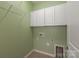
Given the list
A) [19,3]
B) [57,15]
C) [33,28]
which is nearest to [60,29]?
[57,15]

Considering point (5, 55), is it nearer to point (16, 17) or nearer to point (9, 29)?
point (9, 29)

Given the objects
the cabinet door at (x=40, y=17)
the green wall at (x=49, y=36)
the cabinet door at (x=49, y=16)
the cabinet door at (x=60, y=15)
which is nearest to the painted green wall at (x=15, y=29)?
the green wall at (x=49, y=36)

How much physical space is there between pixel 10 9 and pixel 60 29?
67.6 inches

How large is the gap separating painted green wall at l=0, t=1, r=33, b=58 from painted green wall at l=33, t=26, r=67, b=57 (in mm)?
299

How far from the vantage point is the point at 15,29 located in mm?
3895

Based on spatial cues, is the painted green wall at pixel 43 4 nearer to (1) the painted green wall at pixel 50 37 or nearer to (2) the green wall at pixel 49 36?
(2) the green wall at pixel 49 36

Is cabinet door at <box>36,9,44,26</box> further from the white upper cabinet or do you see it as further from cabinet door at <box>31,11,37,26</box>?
cabinet door at <box>31,11,37,26</box>

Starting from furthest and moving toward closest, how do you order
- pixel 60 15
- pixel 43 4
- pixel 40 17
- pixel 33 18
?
pixel 33 18
pixel 43 4
pixel 40 17
pixel 60 15

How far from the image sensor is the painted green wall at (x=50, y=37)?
3654mm

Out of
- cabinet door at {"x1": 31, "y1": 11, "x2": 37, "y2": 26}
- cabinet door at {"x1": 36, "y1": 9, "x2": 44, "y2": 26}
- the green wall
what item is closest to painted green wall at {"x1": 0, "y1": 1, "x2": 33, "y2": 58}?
cabinet door at {"x1": 31, "y1": 11, "x2": 37, "y2": 26}

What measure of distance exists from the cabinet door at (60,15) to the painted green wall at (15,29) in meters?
1.34

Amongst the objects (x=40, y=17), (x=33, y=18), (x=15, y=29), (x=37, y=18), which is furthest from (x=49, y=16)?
(x=15, y=29)

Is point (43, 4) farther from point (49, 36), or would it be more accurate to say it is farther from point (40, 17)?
point (49, 36)

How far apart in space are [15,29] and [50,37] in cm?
125
